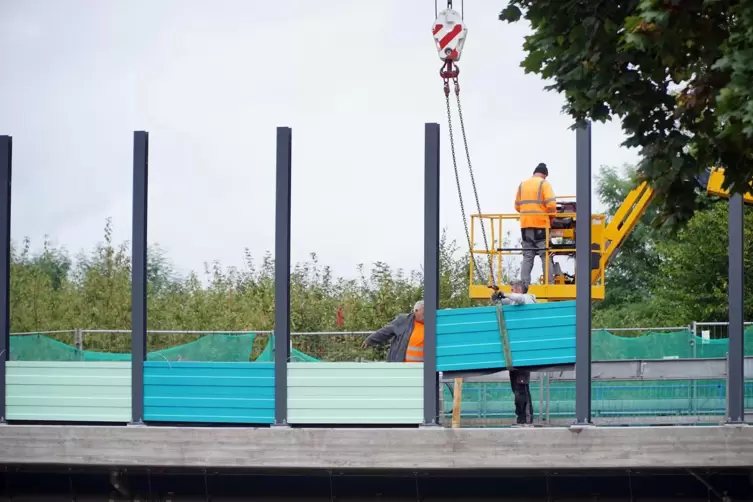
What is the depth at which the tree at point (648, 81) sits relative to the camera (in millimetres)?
9781

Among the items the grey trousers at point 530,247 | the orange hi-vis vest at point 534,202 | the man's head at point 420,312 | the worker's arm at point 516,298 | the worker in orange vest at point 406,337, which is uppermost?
the orange hi-vis vest at point 534,202

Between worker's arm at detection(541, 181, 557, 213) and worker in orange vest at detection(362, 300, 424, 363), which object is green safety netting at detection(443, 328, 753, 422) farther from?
worker's arm at detection(541, 181, 557, 213)

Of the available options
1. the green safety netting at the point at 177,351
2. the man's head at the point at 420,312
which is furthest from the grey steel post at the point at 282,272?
the green safety netting at the point at 177,351

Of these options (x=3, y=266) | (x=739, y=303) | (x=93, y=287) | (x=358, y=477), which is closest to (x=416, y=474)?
(x=358, y=477)

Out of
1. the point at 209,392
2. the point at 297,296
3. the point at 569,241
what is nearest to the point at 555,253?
the point at 569,241

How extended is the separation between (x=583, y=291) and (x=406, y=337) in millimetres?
2246

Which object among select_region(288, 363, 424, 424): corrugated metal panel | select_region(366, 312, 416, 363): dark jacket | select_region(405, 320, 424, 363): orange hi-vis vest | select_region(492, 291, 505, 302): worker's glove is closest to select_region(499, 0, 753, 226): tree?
select_region(492, 291, 505, 302): worker's glove

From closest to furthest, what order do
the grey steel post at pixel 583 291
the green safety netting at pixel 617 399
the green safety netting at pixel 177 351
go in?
the grey steel post at pixel 583 291, the green safety netting at pixel 617 399, the green safety netting at pixel 177 351

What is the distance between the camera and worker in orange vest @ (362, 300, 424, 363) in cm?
1434

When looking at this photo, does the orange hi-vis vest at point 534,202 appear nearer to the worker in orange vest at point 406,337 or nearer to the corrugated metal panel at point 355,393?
the worker in orange vest at point 406,337

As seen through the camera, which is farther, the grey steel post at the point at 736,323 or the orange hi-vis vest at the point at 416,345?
the orange hi-vis vest at the point at 416,345

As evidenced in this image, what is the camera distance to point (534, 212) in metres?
17.6

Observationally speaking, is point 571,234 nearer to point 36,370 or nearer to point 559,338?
point 559,338

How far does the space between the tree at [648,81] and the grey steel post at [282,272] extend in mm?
4331
